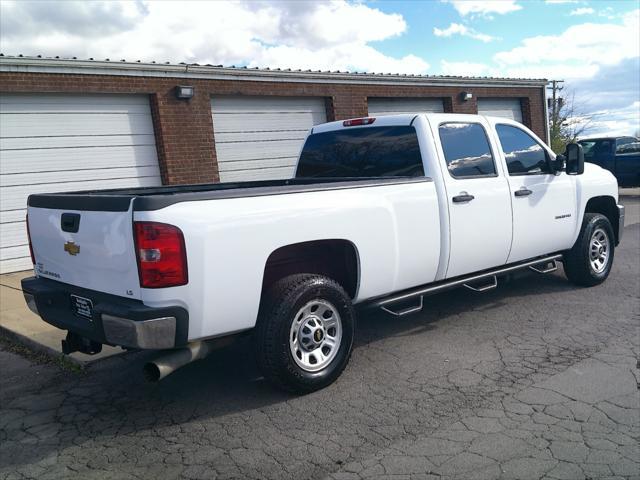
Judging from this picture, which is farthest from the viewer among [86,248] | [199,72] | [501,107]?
[501,107]

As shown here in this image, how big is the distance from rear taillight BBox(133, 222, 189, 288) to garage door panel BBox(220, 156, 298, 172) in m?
8.24

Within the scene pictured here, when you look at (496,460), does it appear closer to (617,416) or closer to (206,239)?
(617,416)

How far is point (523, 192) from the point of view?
5.97m

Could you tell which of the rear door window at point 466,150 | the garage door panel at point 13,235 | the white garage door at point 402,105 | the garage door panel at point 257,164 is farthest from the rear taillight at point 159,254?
the white garage door at point 402,105

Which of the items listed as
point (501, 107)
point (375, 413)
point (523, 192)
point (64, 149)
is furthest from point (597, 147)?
point (375, 413)

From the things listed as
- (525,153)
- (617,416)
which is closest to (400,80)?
(525,153)

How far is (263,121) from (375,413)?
9.36 m

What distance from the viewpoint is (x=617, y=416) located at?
3.80 meters

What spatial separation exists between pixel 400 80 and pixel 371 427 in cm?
1231

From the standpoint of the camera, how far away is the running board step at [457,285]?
4941 mm

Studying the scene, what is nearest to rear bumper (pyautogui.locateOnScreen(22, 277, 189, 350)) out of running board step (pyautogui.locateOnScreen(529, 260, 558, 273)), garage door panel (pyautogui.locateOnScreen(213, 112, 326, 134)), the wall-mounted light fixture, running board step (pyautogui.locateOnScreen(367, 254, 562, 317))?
running board step (pyautogui.locateOnScreen(367, 254, 562, 317))

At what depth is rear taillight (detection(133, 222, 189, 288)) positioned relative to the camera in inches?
139

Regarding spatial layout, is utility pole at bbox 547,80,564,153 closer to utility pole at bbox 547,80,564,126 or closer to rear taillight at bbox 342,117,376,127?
utility pole at bbox 547,80,564,126

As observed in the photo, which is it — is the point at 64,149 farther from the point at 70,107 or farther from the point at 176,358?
the point at 176,358
